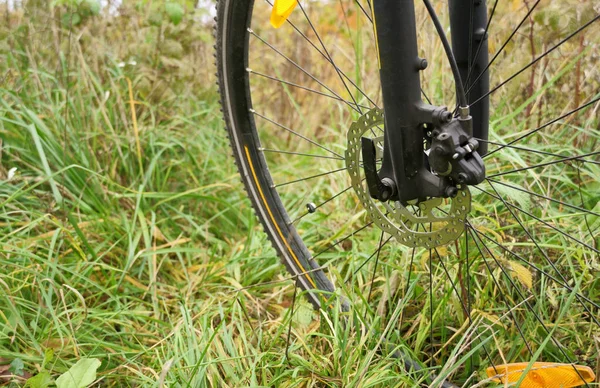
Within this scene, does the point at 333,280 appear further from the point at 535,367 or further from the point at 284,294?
the point at 535,367

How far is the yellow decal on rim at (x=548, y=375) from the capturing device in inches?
53.0

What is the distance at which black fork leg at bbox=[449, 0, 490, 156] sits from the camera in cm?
138

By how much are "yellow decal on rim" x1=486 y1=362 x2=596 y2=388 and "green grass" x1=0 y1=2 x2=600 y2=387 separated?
78 mm

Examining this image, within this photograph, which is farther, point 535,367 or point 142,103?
A: point 142,103

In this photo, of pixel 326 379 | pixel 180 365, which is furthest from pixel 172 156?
pixel 326 379

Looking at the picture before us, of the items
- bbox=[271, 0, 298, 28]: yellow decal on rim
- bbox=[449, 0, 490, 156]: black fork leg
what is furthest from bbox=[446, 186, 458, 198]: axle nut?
bbox=[271, 0, 298, 28]: yellow decal on rim

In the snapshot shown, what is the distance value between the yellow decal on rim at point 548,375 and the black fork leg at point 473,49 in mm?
493

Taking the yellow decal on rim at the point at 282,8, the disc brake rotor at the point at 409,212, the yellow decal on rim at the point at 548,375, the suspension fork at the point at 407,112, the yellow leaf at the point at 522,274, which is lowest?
the yellow decal on rim at the point at 548,375

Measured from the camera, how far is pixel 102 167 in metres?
2.39

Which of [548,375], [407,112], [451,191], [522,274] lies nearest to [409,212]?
[451,191]

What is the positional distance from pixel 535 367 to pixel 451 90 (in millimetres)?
1210

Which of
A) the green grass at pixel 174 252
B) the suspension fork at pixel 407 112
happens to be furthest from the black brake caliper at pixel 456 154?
the green grass at pixel 174 252

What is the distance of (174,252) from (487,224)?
41.7 inches

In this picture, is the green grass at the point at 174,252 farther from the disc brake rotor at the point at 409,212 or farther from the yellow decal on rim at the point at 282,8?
the yellow decal on rim at the point at 282,8
